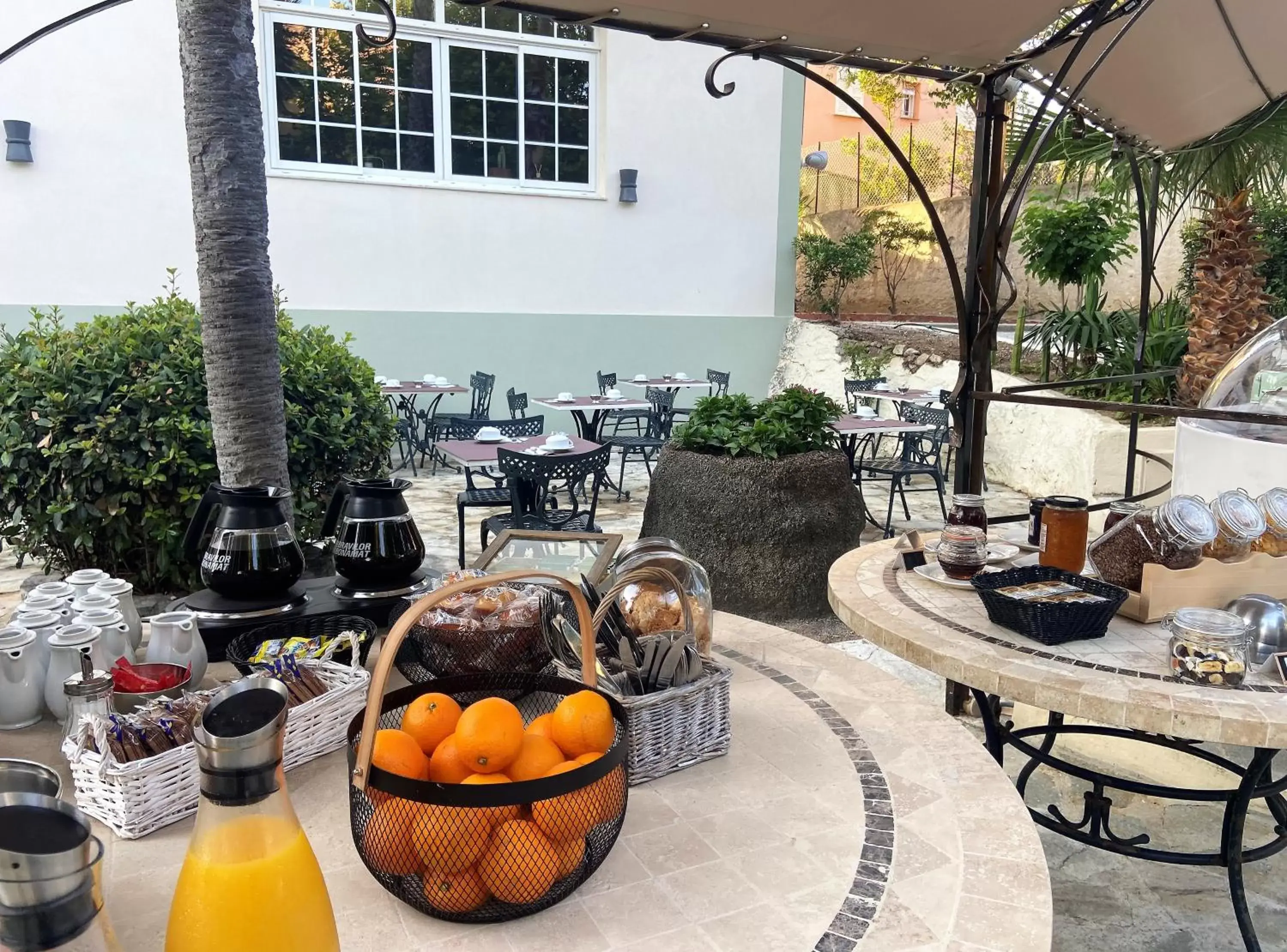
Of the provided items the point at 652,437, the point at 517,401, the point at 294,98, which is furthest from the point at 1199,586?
the point at 294,98

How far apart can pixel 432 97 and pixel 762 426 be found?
21.0 ft

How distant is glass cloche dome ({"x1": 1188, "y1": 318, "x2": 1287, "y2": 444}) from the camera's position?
2.77m

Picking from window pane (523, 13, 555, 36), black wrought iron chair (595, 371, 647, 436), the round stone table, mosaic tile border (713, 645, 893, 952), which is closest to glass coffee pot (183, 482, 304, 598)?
mosaic tile border (713, 645, 893, 952)

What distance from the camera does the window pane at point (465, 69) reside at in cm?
902

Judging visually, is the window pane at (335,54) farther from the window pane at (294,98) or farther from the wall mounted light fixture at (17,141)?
the wall mounted light fixture at (17,141)

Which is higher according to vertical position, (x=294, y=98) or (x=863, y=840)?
(x=294, y=98)

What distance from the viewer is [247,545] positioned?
1549mm

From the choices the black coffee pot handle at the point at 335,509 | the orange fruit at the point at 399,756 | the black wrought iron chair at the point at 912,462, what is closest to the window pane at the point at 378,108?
the black wrought iron chair at the point at 912,462

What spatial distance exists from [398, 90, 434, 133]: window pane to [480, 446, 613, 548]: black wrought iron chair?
5.39m

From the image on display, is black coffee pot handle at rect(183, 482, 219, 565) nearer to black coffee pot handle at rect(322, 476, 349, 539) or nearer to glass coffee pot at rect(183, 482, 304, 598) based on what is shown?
glass coffee pot at rect(183, 482, 304, 598)

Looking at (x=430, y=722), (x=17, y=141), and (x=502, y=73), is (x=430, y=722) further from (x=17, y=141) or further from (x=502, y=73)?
(x=502, y=73)

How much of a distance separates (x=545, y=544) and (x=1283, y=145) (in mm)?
5542

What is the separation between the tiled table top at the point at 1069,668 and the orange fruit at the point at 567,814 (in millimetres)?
866

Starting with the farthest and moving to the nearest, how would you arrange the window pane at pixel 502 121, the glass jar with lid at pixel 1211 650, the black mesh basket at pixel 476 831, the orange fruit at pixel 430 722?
the window pane at pixel 502 121 → the glass jar with lid at pixel 1211 650 → the orange fruit at pixel 430 722 → the black mesh basket at pixel 476 831
